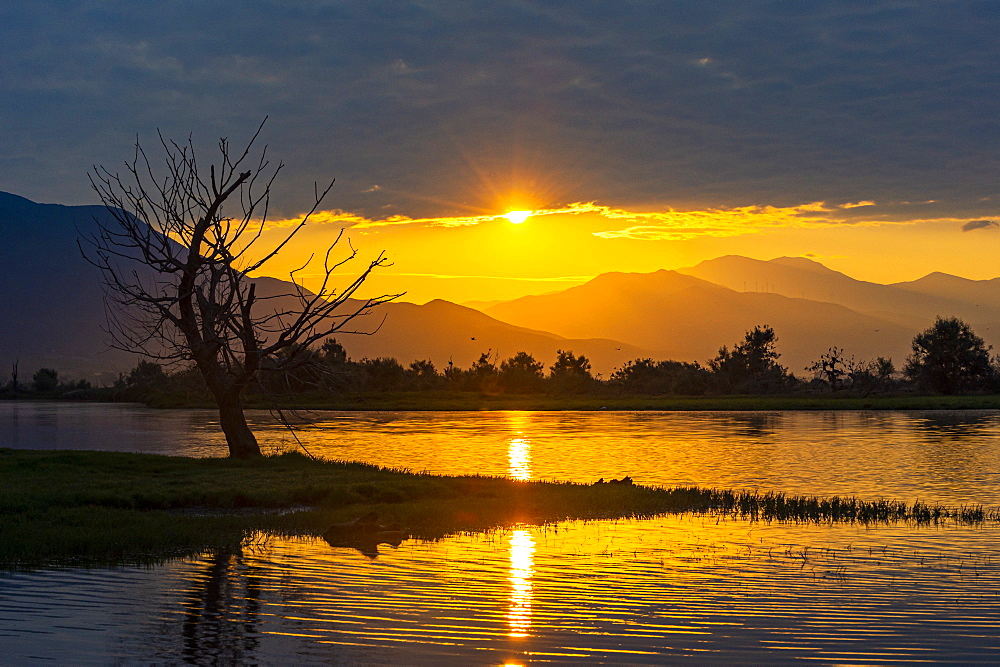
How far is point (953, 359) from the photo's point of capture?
88750 millimetres

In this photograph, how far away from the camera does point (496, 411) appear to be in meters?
86.8

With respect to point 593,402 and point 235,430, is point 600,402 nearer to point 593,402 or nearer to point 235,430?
point 593,402

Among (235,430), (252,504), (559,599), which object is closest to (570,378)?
(235,430)

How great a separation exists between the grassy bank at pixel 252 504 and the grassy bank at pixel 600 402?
49312 mm

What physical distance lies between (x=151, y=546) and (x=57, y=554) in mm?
1631

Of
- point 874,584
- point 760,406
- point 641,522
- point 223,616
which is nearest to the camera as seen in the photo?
point 223,616

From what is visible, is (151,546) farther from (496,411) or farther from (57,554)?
(496,411)

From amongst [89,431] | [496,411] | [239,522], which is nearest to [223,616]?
[239,522]

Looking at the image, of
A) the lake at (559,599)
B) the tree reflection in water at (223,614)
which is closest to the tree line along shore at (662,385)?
the lake at (559,599)

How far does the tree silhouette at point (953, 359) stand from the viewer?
88062mm

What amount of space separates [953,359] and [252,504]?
8049 centimetres

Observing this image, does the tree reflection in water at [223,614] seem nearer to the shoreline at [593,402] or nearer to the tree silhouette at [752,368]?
the shoreline at [593,402]

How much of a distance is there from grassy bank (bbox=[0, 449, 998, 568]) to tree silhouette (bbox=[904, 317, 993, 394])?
68838 mm

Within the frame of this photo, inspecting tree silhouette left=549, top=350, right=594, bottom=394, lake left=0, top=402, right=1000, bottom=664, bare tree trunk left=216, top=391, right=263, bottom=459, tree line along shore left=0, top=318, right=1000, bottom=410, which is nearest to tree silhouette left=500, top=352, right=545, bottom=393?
tree line along shore left=0, top=318, right=1000, bottom=410
